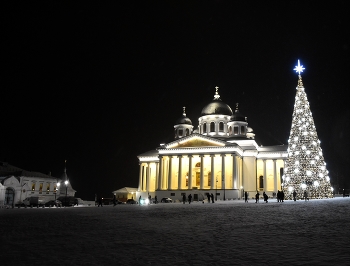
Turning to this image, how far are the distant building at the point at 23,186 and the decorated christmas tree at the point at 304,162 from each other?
34.7 meters

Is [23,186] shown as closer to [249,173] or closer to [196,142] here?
[196,142]

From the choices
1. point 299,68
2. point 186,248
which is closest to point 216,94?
point 299,68

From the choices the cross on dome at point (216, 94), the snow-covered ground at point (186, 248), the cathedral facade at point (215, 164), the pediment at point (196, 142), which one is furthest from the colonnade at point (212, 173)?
Result: the snow-covered ground at point (186, 248)

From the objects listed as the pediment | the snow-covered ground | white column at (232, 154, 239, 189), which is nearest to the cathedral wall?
white column at (232, 154, 239, 189)

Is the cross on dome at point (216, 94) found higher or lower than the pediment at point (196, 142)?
higher

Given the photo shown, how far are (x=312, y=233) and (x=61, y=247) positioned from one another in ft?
22.7

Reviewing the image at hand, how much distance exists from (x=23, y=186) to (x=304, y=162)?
45620 millimetres

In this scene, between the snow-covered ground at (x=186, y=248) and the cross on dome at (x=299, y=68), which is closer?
the snow-covered ground at (x=186, y=248)

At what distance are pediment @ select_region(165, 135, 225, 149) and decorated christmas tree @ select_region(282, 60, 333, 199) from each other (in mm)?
23526

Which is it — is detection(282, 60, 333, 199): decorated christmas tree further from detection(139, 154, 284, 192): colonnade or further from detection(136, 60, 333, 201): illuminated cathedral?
detection(139, 154, 284, 192): colonnade

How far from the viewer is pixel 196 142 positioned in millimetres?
61062

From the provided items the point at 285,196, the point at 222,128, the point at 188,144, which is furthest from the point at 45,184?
the point at 285,196

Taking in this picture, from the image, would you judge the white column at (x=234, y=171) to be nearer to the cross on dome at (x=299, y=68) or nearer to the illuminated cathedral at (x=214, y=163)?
the illuminated cathedral at (x=214, y=163)

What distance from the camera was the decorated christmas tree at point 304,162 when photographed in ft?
116
